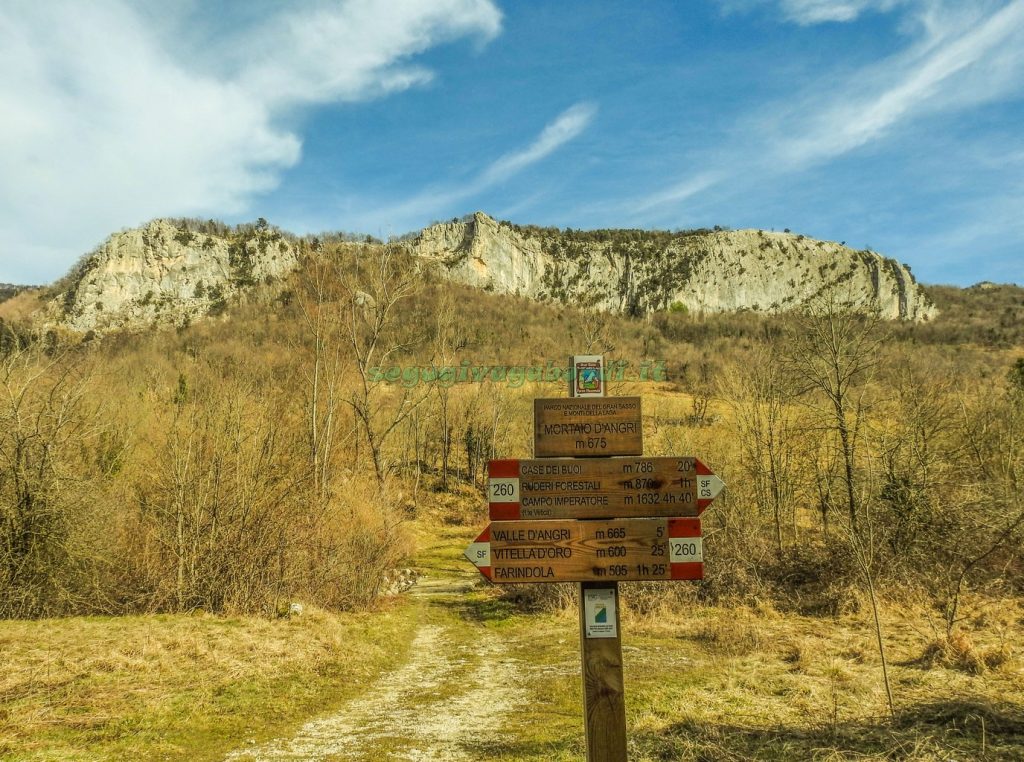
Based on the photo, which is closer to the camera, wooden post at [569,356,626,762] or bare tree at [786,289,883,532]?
wooden post at [569,356,626,762]

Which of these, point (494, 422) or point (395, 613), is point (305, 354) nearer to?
point (395, 613)

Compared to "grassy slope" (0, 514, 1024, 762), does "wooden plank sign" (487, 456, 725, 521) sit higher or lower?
higher

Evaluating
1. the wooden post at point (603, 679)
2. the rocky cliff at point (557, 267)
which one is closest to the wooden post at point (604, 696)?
the wooden post at point (603, 679)

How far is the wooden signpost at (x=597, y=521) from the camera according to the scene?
3709mm

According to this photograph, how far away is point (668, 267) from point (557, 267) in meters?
25.4

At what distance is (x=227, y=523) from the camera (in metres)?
14.1

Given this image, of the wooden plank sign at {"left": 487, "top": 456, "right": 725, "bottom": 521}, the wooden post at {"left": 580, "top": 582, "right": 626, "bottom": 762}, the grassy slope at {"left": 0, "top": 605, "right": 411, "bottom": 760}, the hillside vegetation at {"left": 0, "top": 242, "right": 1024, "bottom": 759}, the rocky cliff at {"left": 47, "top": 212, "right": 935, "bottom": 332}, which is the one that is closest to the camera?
the wooden post at {"left": 580, "top": 582, "right": 626, "bottom": 762}

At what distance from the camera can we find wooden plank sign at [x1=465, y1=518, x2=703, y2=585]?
149 inches

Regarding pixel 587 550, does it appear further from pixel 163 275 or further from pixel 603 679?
pixel 163 275

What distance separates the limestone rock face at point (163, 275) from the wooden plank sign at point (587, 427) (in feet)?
308

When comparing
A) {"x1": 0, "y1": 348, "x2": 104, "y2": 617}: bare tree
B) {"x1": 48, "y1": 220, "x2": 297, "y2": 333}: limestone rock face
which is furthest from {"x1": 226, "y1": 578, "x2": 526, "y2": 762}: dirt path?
{"x1": 48, "y1": 220, "x2": 297, "y2": 333}: limestone rock face

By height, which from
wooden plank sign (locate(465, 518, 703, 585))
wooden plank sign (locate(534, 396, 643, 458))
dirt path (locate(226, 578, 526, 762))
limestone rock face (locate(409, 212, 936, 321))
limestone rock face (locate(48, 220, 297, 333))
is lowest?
dirt path (locate(226, 578, 526, 762))

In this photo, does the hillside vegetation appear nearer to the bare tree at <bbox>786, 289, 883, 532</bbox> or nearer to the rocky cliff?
the bare tree at <bbox>786, 289, 883, 532</bbox>

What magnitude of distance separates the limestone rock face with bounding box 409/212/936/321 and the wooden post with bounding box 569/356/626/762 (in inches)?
4893
